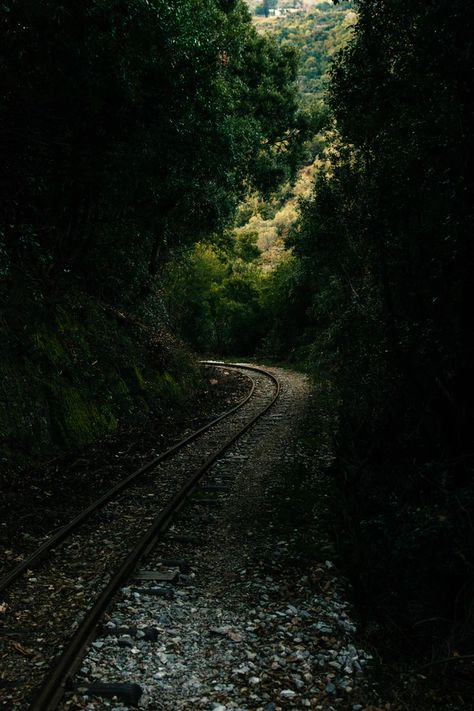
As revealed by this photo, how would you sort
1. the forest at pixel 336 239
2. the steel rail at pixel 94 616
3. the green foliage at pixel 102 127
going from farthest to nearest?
the green foliage at pixel 102 127 < the forest at pixel 336 239 < the steel rail at pixel 94 616

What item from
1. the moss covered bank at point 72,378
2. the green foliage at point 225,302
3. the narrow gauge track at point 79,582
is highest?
the green foliage at point 225,302

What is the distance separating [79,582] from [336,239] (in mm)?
13667

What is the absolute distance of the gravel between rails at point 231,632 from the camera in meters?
3.93

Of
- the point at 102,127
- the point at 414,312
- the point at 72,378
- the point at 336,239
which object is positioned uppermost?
the point at 336,239

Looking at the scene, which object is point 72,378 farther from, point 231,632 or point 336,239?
point 336,239

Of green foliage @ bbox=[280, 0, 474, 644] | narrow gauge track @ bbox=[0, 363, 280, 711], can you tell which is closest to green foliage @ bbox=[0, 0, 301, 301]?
green foliage @ bbox=[280, 0, 474, 644]

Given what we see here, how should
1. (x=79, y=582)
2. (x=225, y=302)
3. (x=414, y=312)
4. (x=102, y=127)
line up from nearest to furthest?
(x=79, y=582) → (x=102, y=127) → (x=414, y=312) → (x=225, y=302)

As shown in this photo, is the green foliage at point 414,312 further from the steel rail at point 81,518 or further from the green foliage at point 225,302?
the green foliage at point 225,302

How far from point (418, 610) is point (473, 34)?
21.0 feet

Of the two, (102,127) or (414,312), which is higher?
(102,127)

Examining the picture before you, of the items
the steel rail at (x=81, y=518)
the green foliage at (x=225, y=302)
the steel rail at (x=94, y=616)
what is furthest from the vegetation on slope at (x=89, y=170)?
the green foliage at (x=225, y=302)

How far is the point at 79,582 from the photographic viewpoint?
548cm

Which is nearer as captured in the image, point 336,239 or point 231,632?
point 231,632

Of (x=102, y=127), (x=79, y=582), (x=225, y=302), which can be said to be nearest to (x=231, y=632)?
(x=79, y=582)
